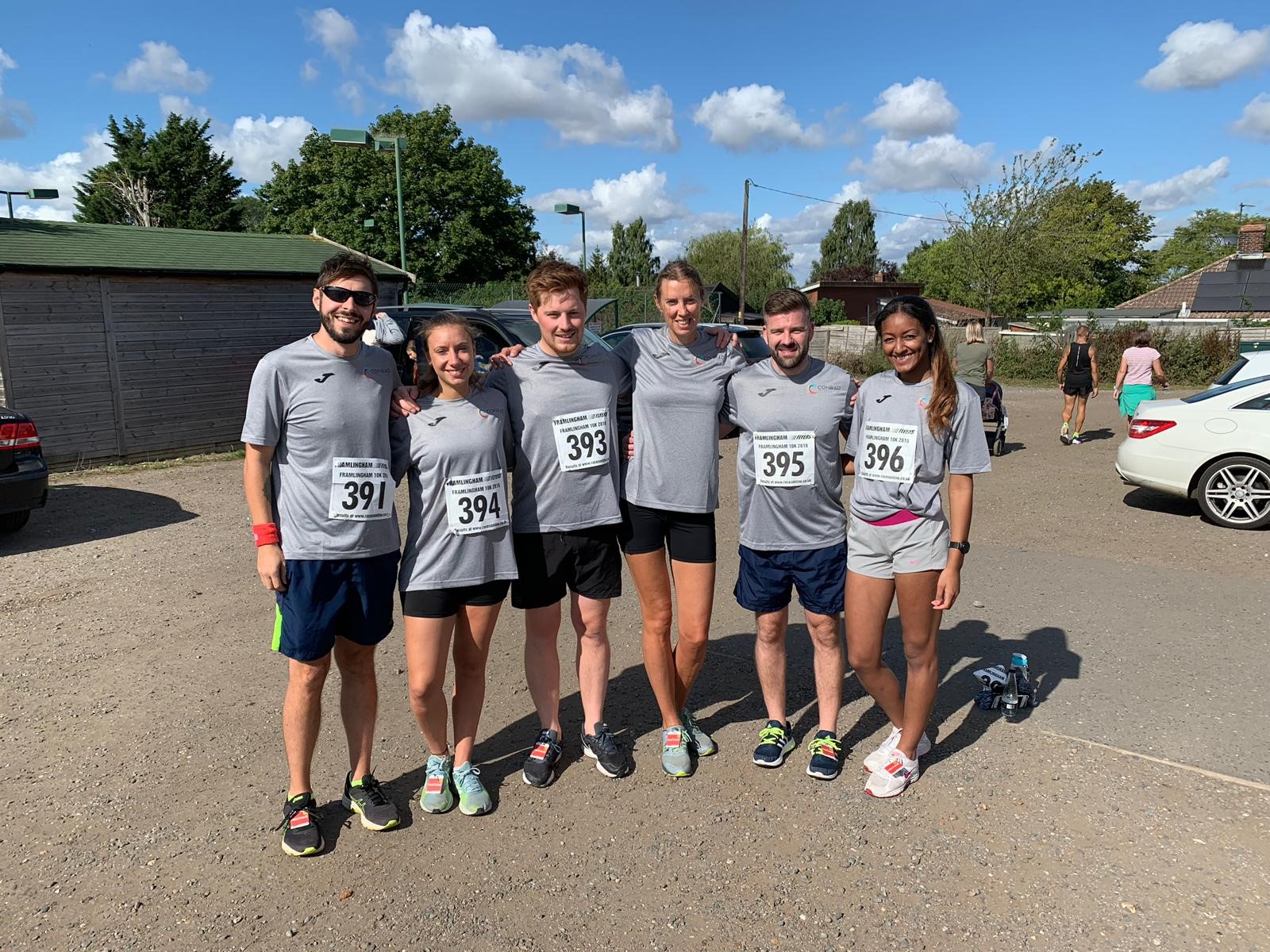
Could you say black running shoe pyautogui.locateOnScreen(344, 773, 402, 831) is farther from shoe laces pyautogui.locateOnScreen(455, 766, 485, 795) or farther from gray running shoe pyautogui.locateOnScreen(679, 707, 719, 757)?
gray running shoe pyautogui.locateOnScreen(679, 707, 719, 757)

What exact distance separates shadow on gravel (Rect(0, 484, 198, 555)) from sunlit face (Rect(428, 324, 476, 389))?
20.2ft

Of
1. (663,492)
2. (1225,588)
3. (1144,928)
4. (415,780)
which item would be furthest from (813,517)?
(1225,588)

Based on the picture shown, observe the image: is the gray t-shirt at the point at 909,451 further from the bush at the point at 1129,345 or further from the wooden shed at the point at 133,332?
the bush at the point at 1129,345

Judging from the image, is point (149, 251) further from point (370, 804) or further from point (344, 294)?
point (370, 804)

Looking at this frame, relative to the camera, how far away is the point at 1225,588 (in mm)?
6047

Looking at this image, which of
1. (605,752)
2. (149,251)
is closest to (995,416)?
(605,752)

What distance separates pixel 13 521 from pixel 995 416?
11.7 metres

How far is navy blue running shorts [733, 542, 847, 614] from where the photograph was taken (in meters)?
3.55

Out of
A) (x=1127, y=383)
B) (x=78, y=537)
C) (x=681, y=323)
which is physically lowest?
(x=78, y=537)

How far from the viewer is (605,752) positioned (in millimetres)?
3633

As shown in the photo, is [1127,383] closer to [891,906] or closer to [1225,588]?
[1225,588]

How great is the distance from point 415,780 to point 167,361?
11.2 metres

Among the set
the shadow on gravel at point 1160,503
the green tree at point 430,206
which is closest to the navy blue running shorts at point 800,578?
the shadow on gravel at point 1160,503

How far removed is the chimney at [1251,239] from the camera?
127 feet
